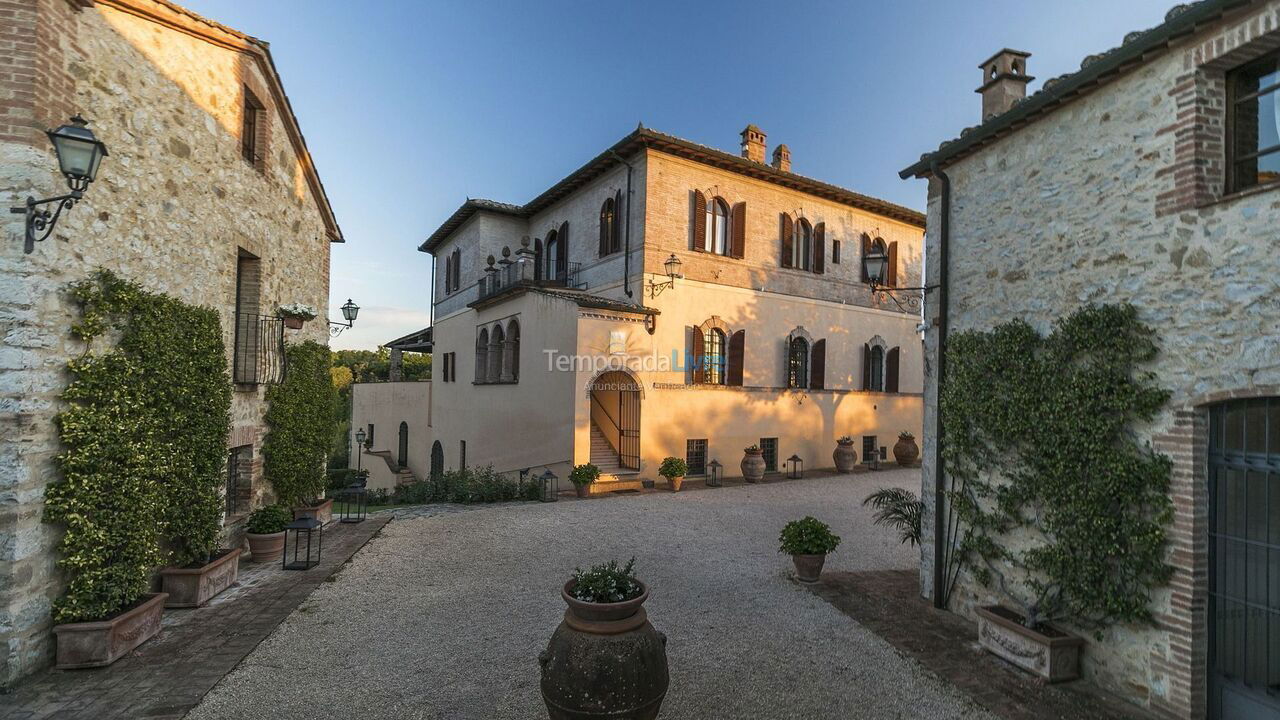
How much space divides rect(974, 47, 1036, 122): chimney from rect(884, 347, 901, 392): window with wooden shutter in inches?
592

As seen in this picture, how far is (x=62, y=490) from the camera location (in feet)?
16.8

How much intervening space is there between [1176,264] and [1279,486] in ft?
6.10

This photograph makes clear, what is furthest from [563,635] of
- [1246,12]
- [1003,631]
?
[1246,12]

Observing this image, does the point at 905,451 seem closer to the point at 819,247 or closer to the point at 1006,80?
the point at 819,247

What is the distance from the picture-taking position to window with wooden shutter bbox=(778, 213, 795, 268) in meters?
18.4

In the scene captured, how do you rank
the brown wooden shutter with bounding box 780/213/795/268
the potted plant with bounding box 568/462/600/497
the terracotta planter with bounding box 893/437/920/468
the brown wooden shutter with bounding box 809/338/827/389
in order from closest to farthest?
the potted plant with bounding box 568/462/600/497
the brown wooden shutter with bounding box 780/213/795/268
the brown wooden shutter with bounding box 809/338/827/389
the terracotta planter with bounding box 893/437/920/468

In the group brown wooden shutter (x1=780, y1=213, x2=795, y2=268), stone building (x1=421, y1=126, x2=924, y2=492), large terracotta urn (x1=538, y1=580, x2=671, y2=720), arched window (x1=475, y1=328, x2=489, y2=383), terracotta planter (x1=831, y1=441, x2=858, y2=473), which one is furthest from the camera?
arched window (x1=475, y1=328, x2=489, y2=383)

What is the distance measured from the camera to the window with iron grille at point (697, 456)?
55.0ft

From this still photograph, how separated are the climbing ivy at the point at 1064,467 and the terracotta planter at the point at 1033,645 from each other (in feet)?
0.71

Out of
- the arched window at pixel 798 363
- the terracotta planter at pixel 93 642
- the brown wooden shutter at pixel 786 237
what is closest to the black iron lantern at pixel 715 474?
the arched window at pixel 798 363

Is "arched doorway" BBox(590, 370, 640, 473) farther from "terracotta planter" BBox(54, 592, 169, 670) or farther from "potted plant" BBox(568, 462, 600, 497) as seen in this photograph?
"terracotta planter" BBox(54, 592, 169, 670)

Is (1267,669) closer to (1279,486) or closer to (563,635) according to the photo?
(1279,486)

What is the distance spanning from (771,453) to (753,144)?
10.4m

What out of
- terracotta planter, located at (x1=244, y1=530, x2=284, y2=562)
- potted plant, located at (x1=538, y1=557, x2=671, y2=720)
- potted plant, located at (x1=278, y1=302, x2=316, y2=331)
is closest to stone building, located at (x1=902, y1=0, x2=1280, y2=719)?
potted plant, located at (x1=538, y1=557, x2=671, y2=720)
